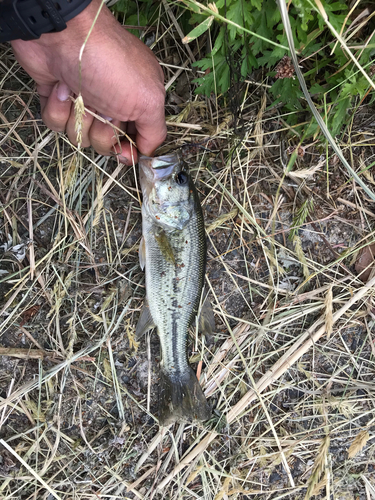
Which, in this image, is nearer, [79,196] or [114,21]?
[114,21]

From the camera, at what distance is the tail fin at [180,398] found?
2.75m

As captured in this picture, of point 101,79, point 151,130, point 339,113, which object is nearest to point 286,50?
point 339,113

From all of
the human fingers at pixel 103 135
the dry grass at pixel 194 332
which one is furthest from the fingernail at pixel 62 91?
the dry grass at pixel 194 332

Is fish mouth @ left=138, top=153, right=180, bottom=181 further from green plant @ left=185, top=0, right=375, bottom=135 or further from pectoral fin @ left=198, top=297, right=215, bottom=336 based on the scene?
pectoral fin @ left=198, top=297, right=215, bottom=336

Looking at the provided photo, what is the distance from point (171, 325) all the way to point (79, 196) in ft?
4.30

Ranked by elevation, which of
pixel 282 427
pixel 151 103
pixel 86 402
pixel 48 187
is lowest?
pixel 282 427

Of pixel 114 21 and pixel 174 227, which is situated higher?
pixel 114 21

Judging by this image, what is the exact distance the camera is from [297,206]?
9.67ft

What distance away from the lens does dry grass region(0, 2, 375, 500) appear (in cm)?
271

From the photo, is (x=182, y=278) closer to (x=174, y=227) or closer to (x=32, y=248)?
(x=174, y=227)

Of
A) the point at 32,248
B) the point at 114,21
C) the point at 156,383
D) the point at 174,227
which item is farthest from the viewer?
the point at 156,383

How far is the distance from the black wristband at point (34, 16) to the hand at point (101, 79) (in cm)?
14

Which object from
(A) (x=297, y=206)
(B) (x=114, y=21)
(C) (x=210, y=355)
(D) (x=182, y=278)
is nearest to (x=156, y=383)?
(C) (x=210, y=355)

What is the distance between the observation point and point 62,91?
2.28 m
